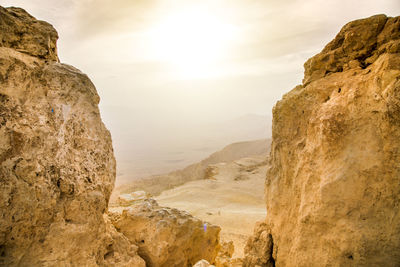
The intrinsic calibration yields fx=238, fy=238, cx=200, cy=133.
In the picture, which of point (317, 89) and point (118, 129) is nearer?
point (317, 89)

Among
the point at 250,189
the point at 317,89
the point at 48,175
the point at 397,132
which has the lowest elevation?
the point at 250,189

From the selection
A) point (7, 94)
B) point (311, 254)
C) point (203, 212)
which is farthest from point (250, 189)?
point (7, 94)

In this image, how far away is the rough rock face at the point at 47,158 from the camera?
2.77 metres

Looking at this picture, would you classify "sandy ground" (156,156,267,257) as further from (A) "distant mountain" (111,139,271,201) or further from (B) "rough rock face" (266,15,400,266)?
(B) "rough rock face" (266,15,400,266)

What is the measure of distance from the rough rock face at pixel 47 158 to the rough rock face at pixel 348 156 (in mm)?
2815

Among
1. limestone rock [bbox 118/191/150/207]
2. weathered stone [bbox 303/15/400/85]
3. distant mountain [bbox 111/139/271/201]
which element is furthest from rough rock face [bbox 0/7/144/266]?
distant mountain [bbox 111/139/271/201]

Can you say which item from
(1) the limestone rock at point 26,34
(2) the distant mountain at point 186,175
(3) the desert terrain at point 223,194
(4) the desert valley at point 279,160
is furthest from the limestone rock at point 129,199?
(1) the limestone rock at point 26,34

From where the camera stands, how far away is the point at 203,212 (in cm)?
1244

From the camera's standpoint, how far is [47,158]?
9.90ft

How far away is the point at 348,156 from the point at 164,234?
3.62 m

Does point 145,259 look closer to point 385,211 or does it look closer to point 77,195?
point 77,195

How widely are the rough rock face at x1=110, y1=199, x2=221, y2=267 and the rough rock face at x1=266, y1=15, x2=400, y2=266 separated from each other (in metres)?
2.22

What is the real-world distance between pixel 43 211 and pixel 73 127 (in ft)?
3.74

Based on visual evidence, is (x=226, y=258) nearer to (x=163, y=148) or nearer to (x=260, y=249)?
(x=260, y=249)
